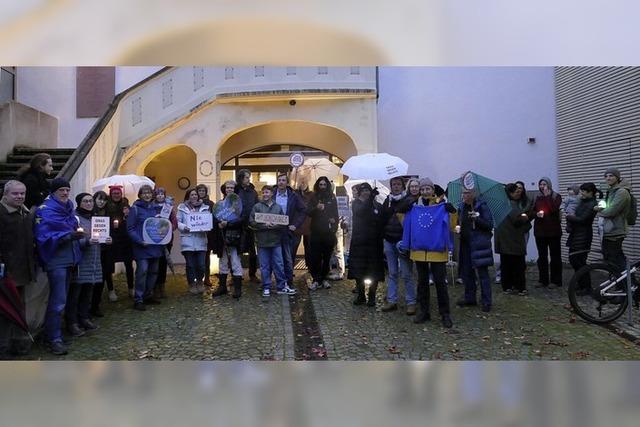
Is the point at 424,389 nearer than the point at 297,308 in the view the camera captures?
Yes

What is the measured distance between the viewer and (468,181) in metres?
3.13

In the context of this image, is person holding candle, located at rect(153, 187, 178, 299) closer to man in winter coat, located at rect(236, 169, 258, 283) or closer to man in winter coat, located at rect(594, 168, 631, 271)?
man in winter coat, located at rect(236, 169, 258, 283)

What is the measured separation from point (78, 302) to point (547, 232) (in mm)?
3301

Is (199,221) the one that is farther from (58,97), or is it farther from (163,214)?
(58,97)

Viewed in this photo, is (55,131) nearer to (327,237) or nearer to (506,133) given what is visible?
Result: (327,237)

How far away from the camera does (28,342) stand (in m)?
2.76

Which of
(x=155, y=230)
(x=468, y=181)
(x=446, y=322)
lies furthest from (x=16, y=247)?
(x=468, y=181)

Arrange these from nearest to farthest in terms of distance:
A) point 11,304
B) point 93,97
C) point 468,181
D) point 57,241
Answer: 1. point 11,304
2. point 57,241
3. point 468,181
4. point 93,97

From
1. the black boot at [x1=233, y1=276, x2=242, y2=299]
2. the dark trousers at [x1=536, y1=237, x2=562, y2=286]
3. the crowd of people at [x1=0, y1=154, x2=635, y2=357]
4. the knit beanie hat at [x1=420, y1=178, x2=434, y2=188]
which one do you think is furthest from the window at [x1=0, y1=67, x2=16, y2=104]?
the dark trousers at [x1=536, y1=237, x2=562, y2=286]

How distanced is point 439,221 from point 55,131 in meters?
3.21

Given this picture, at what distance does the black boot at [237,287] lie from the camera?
10.4 ft

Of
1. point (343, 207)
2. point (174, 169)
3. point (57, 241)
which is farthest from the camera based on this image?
point (343, 207)

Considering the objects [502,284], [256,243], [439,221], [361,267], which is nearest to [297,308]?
[361,267]

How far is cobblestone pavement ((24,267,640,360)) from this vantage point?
9.02 ft
